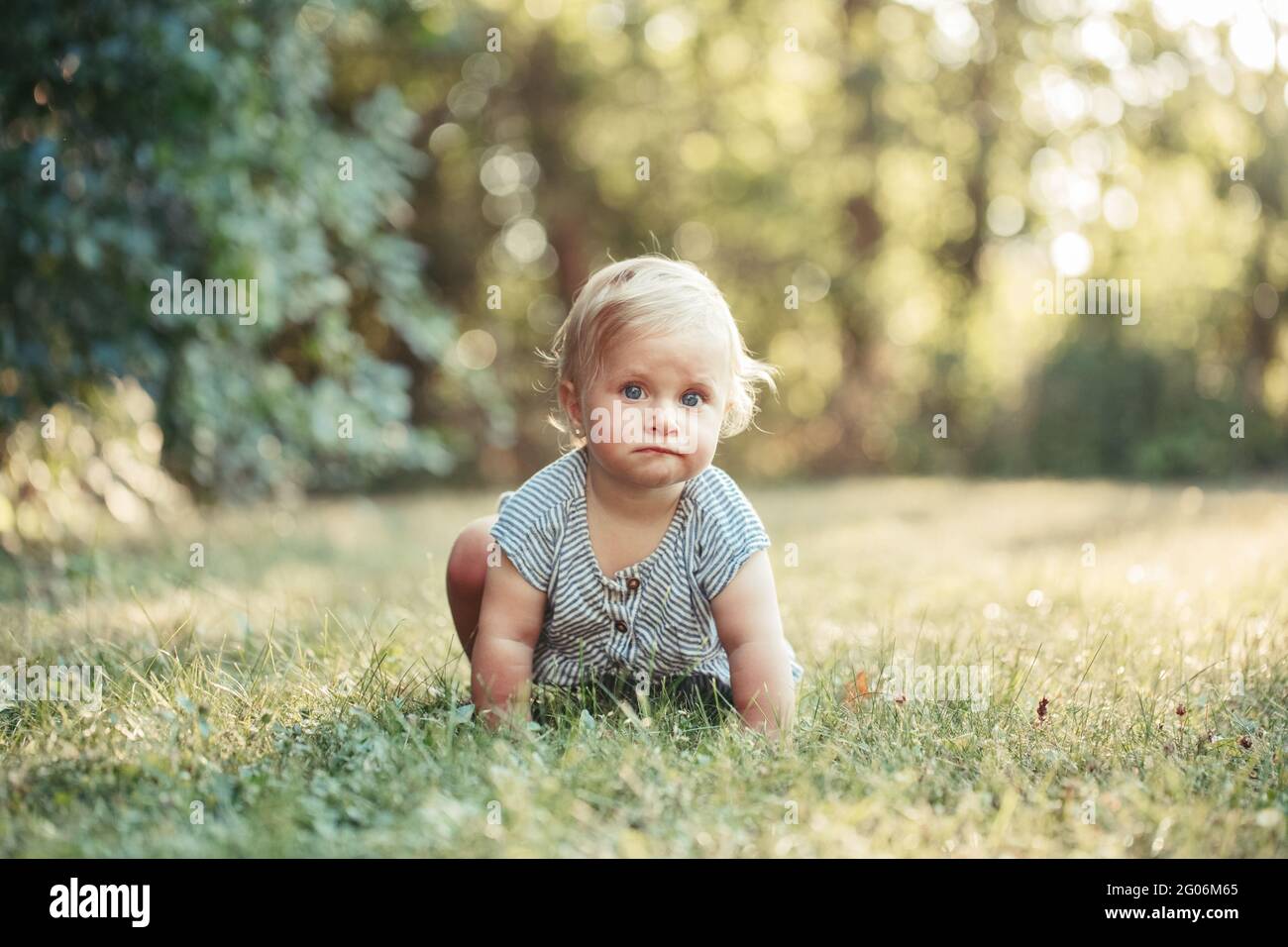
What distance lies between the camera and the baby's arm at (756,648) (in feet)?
8.00

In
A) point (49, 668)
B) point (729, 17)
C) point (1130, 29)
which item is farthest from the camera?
point (729, 17)

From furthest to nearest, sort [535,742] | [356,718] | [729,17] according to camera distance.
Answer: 1. [729,17]
2. [356,718]
3. [535,742]

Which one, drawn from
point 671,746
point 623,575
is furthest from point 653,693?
point 671,746

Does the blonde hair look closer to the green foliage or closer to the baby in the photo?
the baby

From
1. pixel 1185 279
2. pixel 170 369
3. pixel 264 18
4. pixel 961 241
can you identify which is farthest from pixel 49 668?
pixel 961 241

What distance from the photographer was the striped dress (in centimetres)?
257

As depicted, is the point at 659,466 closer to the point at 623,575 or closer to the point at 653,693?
the point at 623,575

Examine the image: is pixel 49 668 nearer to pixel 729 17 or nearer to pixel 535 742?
pixel 535 742

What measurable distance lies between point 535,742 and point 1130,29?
13265 millimetres

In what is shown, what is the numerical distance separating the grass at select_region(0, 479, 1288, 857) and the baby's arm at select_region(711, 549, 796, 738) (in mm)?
93

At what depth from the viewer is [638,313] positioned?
2438 millimetres

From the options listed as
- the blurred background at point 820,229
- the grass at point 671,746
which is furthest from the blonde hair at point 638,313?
the blurred background at point 820,229
